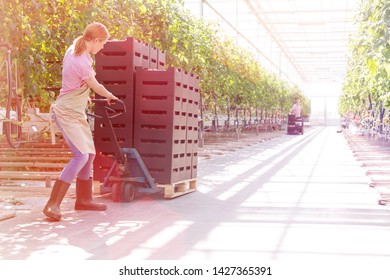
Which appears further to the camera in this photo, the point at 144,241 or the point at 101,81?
the point at 101,81

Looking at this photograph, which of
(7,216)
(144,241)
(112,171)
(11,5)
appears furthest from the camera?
(112,171)

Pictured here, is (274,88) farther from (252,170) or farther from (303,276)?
(303,276)

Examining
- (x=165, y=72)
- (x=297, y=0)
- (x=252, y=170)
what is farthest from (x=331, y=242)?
(x=297, y=0)

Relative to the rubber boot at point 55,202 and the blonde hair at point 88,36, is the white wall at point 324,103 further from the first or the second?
the rubber boot at point 55,202

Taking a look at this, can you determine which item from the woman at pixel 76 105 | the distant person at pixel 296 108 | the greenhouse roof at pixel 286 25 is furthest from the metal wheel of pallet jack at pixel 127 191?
the distant person at pixel 296 108

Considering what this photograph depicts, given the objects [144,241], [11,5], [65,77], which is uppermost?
[11,5]

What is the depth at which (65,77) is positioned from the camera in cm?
512

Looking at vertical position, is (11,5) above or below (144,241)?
above

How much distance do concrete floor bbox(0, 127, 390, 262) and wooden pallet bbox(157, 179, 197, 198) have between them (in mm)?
90

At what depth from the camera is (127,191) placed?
614cm

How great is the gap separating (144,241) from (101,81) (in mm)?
2597

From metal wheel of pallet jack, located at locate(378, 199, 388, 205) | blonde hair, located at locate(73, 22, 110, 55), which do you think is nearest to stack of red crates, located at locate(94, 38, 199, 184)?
blonde hair, located at locate(73, 22, 110, 55)

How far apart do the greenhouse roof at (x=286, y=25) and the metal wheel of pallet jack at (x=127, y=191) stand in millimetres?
12221

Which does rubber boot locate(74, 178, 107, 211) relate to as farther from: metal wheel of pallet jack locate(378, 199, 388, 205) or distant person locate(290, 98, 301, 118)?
distant person locate(290, 98, 301, 118)
